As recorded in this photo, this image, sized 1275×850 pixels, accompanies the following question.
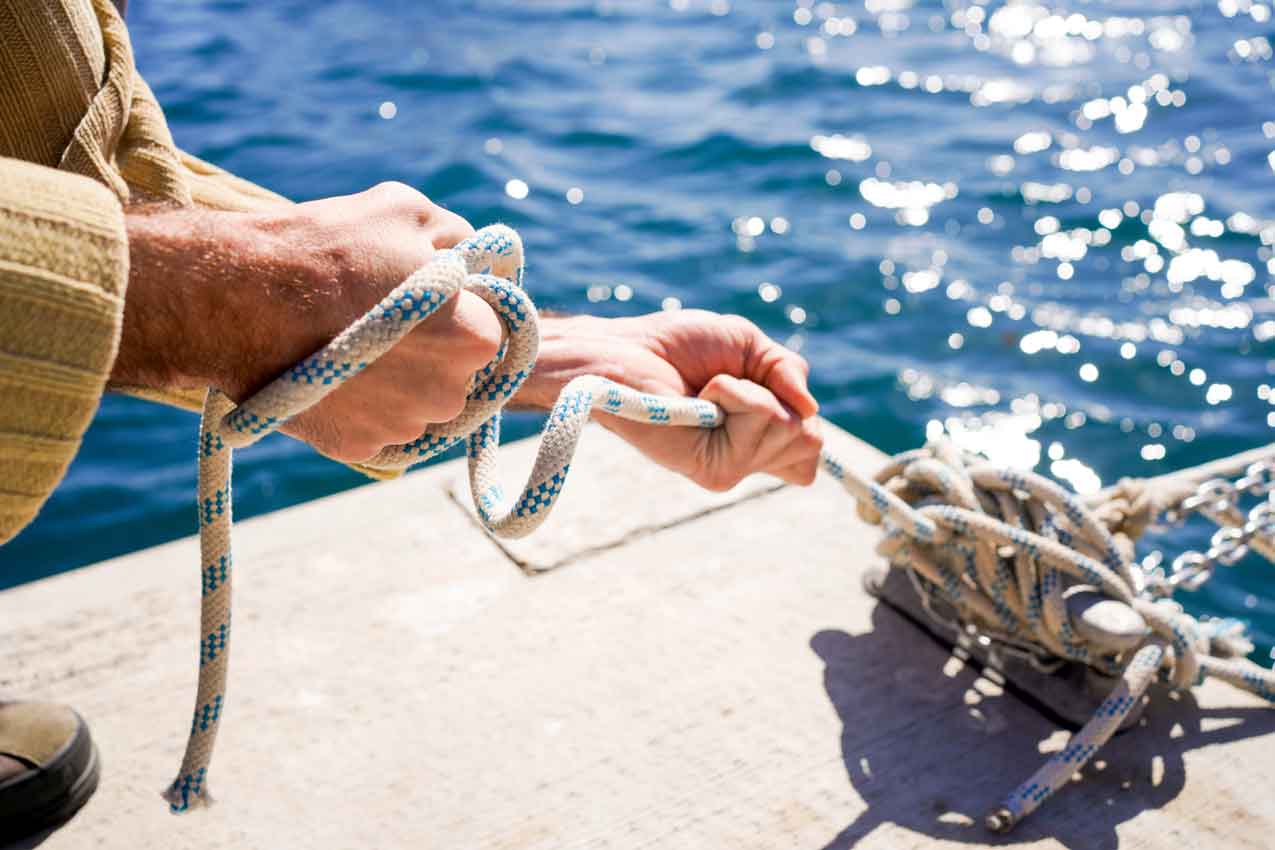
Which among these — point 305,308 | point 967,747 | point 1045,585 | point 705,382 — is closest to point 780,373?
point 705,382

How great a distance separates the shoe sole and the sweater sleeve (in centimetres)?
69

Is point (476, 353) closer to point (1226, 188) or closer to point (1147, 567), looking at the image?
point (1147, 567)

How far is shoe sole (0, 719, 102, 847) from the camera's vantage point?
1534 mm

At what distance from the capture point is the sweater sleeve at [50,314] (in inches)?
37.5

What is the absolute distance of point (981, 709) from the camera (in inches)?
70.8

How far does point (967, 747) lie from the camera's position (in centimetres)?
173

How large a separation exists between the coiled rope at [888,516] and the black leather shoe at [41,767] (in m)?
0.23

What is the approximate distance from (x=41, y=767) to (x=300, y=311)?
0.87m

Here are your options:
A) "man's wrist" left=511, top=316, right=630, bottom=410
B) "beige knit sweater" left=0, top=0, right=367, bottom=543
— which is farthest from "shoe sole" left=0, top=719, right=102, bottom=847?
"man's wrist" left=511, top=316, right=630, bottom=410

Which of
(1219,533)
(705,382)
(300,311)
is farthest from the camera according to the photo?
(1219,533)

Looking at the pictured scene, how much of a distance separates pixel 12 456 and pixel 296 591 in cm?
108

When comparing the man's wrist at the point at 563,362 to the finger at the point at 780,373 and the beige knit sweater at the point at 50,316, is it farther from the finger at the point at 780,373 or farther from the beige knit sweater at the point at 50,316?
the beige knit sweater at the point at 50,316

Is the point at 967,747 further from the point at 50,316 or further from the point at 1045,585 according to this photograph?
the point at 50,316

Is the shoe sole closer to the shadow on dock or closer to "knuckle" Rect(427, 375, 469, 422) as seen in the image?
"knuckle" Rect(427, 375, 469, 422)
